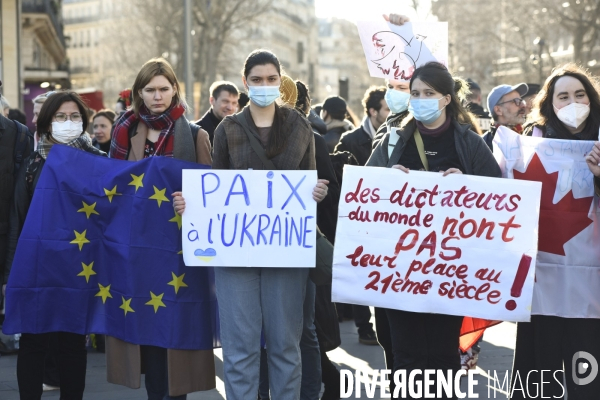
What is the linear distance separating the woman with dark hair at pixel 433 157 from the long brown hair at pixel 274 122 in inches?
22.3

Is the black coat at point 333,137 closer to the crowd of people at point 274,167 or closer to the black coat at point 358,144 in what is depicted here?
the black coat at point 358,144

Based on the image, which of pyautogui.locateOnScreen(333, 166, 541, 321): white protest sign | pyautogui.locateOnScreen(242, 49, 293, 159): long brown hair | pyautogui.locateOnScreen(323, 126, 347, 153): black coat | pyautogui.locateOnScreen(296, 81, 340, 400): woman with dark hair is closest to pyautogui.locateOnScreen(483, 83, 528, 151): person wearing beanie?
pyautogui.locateOnScreen(296, 81, 340, 400): woman with dark hair

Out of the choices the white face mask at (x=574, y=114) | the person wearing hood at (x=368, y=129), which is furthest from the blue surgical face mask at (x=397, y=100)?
the person wearing hood at (x=368, y=129)

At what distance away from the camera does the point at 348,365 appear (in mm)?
8023

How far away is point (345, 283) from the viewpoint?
5340mm

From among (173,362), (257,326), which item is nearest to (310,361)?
(257,326)

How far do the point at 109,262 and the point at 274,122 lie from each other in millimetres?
1280

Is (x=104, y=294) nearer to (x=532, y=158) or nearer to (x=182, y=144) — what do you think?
(x=182, y=144)

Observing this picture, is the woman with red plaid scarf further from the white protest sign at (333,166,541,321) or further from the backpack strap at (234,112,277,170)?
the white protest sign at (333,166,541,321)

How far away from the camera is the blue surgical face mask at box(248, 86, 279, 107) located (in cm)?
529

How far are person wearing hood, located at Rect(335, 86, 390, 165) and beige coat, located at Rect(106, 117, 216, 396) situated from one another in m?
3.45

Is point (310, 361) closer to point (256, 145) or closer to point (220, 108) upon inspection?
point (256, 145)

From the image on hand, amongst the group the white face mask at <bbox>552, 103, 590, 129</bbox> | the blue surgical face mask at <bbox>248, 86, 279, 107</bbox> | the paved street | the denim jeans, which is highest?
the blue surgical face mask at <bbox>248, 86, 279, 107</bbox>

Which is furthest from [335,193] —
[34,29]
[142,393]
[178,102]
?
[34,29]
